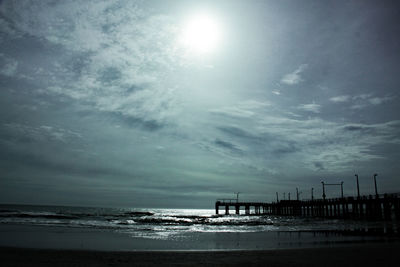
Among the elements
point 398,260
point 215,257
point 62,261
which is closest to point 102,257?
point 62,261

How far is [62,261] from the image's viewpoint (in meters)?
9.33

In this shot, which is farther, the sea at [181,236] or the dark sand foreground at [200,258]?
the sea at [181,236]

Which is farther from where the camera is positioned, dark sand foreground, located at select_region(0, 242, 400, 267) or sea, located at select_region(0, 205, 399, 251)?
sea, located at select_region(0, 205, 399, 251)

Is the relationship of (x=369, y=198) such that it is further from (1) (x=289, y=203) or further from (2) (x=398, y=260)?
(2) (x=398, y=260)

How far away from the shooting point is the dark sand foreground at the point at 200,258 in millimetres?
8969

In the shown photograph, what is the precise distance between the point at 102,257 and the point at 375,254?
1037 centimetres

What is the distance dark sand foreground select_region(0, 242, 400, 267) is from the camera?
8.97 meters

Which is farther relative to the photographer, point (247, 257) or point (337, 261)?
point (247, 257)

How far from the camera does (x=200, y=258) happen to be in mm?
9914

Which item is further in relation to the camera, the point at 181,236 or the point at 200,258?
the point at 181,236

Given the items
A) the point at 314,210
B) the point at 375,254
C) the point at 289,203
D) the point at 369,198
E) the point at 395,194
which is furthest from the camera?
the point at 289,203

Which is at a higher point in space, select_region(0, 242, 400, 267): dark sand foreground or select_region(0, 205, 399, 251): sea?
select_region(0, 242, 400, 267): dark sand foreground

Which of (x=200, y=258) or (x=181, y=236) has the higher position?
(x=200, y=258)

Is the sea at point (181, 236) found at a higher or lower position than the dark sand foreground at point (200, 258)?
lower
